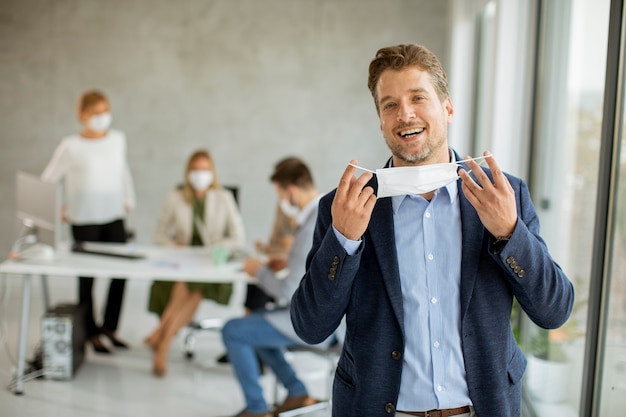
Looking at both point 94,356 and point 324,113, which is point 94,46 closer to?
point 324,113

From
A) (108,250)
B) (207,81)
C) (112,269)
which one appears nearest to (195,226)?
(108,250)

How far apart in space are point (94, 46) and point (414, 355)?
19.4 ft

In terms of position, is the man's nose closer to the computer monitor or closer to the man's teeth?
the man's teeth

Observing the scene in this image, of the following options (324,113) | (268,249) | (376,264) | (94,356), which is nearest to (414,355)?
(376,264)

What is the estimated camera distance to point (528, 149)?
399 centimetres

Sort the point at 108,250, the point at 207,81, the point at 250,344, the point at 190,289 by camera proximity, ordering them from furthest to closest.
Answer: the point at 207,81, the point at 190,289, the point at 108,250, the point at 250,344

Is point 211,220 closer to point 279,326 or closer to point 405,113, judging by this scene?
point 279,326

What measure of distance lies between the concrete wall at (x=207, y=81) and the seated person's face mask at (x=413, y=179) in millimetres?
5210

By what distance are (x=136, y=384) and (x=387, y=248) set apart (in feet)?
10.4

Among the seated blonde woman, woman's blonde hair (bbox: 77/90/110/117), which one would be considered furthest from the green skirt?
woman's blonde hair (bbox: 77/90/110/117)

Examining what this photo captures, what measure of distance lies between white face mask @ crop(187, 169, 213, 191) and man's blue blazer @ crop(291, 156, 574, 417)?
131 inches

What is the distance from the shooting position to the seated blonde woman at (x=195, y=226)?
16.0 feet

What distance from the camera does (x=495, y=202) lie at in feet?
5.13

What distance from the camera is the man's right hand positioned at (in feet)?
5.33
